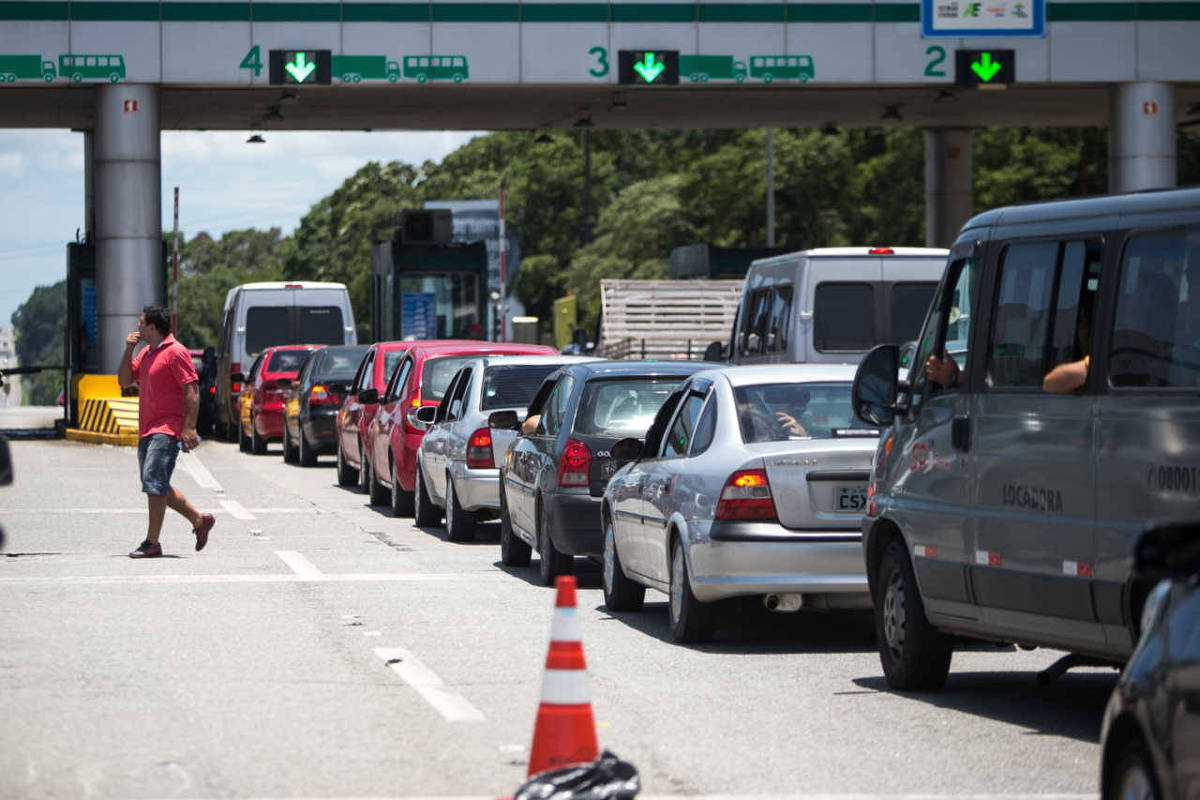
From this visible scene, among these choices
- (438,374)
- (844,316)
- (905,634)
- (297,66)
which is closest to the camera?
(905,634)

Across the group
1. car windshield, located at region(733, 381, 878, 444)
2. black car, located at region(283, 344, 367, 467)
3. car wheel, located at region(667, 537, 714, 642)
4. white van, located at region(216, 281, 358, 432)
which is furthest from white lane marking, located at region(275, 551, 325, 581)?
white van, located at region(216, 281, 358, 432)

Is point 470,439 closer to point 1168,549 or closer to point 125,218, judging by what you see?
point 1168,549

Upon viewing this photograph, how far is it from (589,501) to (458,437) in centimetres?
424

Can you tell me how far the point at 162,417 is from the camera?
54.4 feet

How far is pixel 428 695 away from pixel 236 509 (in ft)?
41.2

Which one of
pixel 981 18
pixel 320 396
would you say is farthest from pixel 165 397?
pixel 981 18

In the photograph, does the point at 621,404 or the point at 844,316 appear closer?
the point at 621,404

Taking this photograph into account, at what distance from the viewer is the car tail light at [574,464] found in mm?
14062

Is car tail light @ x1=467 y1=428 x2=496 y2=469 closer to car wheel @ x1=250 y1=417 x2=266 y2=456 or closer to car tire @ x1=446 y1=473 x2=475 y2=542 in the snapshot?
car tire @ x1=446 y1=473 x2=475 y2=542

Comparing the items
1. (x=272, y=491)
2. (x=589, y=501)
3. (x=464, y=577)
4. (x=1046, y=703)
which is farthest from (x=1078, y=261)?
(x=272, y=491)

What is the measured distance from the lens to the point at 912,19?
36844 millimetres

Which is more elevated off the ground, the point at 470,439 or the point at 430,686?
the point at 470,439

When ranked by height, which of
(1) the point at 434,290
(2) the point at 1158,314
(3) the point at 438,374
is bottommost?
(3) the point at 438,374

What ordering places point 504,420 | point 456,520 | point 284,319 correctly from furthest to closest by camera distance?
point 284,319, point 456,520, point 504,420
